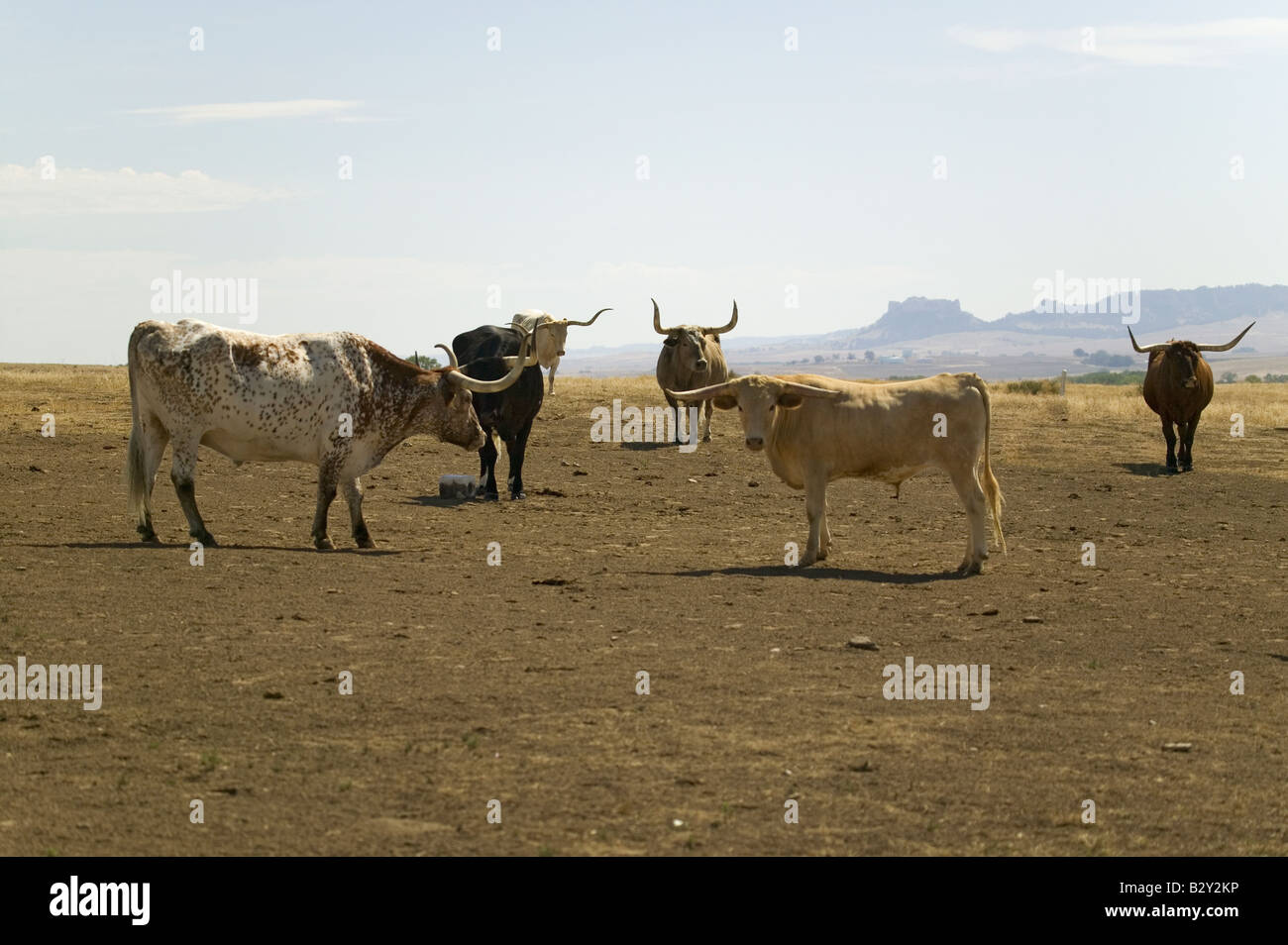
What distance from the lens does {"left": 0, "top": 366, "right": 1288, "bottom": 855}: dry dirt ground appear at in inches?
240

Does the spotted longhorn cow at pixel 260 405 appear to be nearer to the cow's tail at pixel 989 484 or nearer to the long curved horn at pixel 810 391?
the long curved horn at pixel 810 391

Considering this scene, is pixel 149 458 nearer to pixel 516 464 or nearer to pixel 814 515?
pixel 516 464

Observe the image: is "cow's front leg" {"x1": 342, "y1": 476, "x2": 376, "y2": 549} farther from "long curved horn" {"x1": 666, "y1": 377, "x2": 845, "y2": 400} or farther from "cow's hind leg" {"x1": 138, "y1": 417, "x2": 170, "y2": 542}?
"long curved horn" {"x1": 666, "y1": 377, "x2": 845, "y2": 400}

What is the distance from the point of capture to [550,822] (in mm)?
6031

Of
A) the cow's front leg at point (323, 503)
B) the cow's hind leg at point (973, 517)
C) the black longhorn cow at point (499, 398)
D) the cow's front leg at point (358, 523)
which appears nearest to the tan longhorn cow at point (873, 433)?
the cow's hind leg at point (973, 517)

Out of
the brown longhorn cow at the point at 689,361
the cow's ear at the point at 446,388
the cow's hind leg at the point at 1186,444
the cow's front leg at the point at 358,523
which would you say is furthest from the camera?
the brown longhorn cow at the point at 689,361

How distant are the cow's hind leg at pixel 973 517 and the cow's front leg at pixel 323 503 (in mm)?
5400

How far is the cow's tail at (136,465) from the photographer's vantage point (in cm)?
1288

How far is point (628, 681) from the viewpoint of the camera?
8445mm

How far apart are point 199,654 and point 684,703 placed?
9.85ft

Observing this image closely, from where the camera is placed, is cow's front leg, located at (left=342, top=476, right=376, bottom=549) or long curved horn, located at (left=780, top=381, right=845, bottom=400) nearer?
long curved horn, located at (left=780, top=381, right=845, bottom=400)

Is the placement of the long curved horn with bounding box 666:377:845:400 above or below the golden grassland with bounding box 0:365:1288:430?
above

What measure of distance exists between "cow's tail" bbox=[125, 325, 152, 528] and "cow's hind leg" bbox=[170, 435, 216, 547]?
38cm

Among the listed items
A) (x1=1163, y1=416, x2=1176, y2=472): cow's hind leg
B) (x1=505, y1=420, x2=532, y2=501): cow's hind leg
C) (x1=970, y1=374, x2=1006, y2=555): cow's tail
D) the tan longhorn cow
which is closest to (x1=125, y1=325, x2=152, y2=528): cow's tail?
the tan longhorn cow
